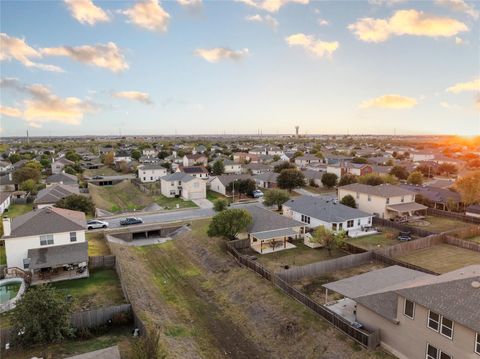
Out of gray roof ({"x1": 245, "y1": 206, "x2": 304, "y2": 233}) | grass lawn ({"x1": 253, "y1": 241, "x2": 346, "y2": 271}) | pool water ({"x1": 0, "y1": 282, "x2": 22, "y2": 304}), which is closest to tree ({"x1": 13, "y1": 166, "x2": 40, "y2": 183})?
pool water ({"x1": 0, "y1": 282, "x2": 22, "y2": 304})

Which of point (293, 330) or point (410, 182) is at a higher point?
point (410, 182)

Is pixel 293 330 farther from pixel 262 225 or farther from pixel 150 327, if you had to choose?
pixel 262 225

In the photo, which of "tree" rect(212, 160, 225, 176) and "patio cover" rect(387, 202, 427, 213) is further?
"tree" rect(212, 160, 225, 176)

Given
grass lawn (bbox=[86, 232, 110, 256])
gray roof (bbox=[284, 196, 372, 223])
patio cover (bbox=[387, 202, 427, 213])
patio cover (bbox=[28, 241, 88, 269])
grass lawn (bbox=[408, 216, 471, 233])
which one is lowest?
grass lawn (bbox=[86, 232, 110, 256])

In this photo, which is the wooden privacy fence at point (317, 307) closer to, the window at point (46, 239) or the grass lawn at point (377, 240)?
the grass lawn at point (377, 240)

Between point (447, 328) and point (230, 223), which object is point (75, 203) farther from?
point (447, 328)

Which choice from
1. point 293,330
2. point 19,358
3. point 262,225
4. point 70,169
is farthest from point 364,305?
point 70,169

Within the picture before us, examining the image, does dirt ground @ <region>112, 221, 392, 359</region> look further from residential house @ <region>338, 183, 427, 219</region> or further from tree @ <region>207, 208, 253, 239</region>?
residential house @ <region>338, 183, 427, 219</region>

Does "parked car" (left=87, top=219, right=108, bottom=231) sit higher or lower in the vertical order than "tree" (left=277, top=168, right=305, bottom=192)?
lower
